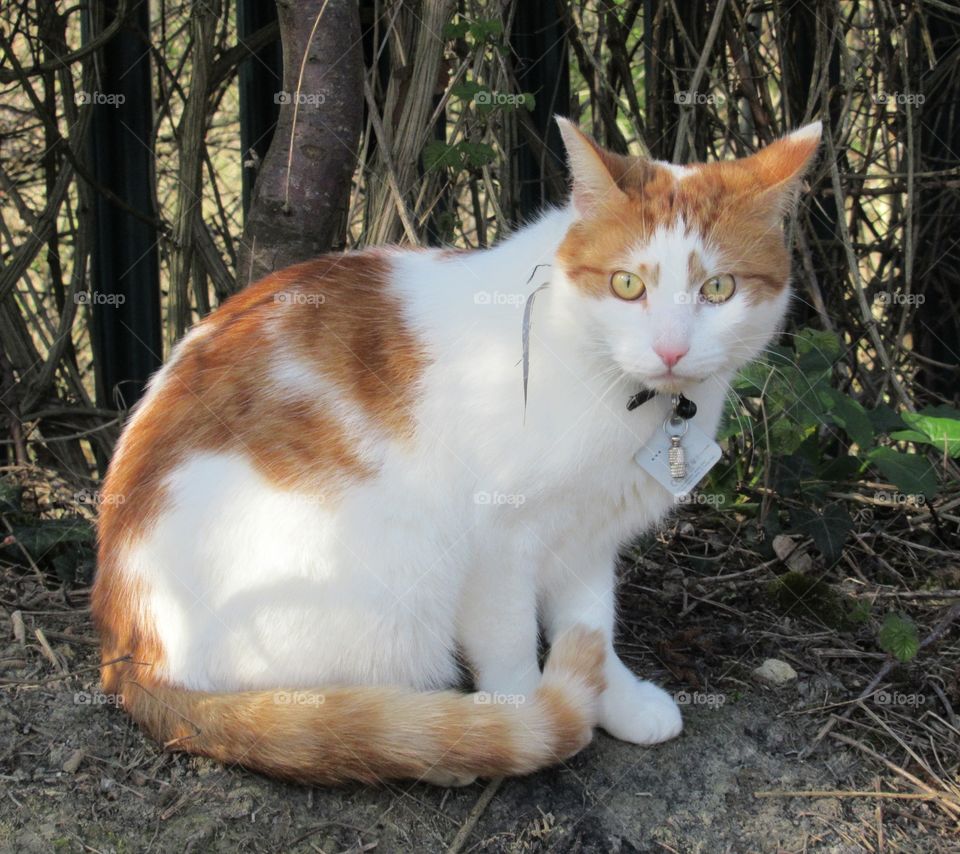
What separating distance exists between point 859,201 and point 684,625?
1.98 metres

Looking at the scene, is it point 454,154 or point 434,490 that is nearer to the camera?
point 434,490

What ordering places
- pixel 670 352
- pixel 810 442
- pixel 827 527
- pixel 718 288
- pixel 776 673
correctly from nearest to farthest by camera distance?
pixel 670 352, pixel 718 288, pixel 776 673, pixel 827 527, pixel 810 442

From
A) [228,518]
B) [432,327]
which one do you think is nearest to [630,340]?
[432,327]

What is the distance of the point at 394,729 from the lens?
196 centimetres

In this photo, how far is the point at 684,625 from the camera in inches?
108

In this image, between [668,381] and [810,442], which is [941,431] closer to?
[810,442]

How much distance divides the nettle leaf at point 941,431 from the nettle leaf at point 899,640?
0.63 metres

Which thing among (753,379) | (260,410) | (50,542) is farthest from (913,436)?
(50,542)

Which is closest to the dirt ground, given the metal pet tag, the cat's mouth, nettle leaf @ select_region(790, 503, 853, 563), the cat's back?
the cat's back

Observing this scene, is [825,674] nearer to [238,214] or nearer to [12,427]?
[12,427]

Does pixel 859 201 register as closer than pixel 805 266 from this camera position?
No

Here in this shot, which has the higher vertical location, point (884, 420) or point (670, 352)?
point (670, 352)

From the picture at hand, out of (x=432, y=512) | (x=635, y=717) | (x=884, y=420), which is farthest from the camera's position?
(x=884, y=420)

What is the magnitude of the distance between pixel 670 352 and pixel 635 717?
0.85m
